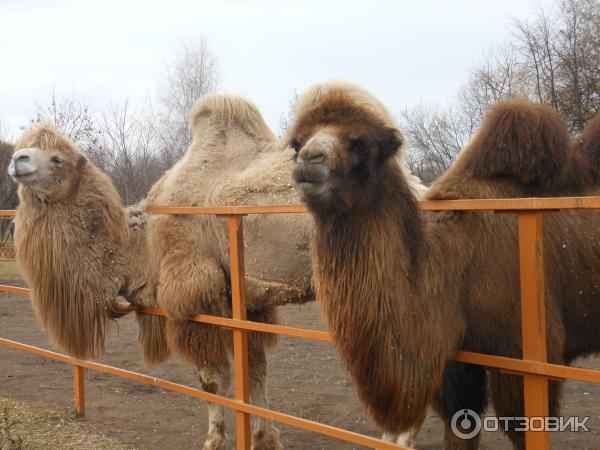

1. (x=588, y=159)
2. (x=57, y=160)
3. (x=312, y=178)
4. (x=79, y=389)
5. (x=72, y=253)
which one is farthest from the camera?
(x=79, y=389)

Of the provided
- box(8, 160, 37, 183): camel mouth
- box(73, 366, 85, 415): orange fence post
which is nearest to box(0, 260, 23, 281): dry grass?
box(73, 366, 85, 415): orange fence post

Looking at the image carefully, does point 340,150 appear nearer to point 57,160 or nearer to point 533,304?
point 533,304

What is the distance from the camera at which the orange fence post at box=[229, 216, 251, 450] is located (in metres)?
4.02

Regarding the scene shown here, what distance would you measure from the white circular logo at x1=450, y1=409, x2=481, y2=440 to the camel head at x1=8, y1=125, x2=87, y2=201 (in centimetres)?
314

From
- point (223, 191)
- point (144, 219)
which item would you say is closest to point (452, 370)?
point (223, 191)

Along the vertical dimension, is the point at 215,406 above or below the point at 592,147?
below

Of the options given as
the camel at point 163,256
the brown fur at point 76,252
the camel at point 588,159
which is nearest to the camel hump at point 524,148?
the camel at point 588,159

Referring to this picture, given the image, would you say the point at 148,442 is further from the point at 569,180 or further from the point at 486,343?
the point at 569,180

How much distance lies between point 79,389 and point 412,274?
3.92m

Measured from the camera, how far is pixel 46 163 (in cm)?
507

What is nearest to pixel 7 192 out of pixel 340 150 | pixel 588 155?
pixel 588 155

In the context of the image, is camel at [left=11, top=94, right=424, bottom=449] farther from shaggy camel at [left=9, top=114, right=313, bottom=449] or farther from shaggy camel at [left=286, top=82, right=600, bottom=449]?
shaggy camel at [left=286, top=82, right=600, bottom=449]

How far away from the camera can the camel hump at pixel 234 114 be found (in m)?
5.66

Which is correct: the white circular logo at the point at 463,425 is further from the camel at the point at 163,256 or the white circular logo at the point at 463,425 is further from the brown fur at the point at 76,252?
the brown fur at the point at 76,252
